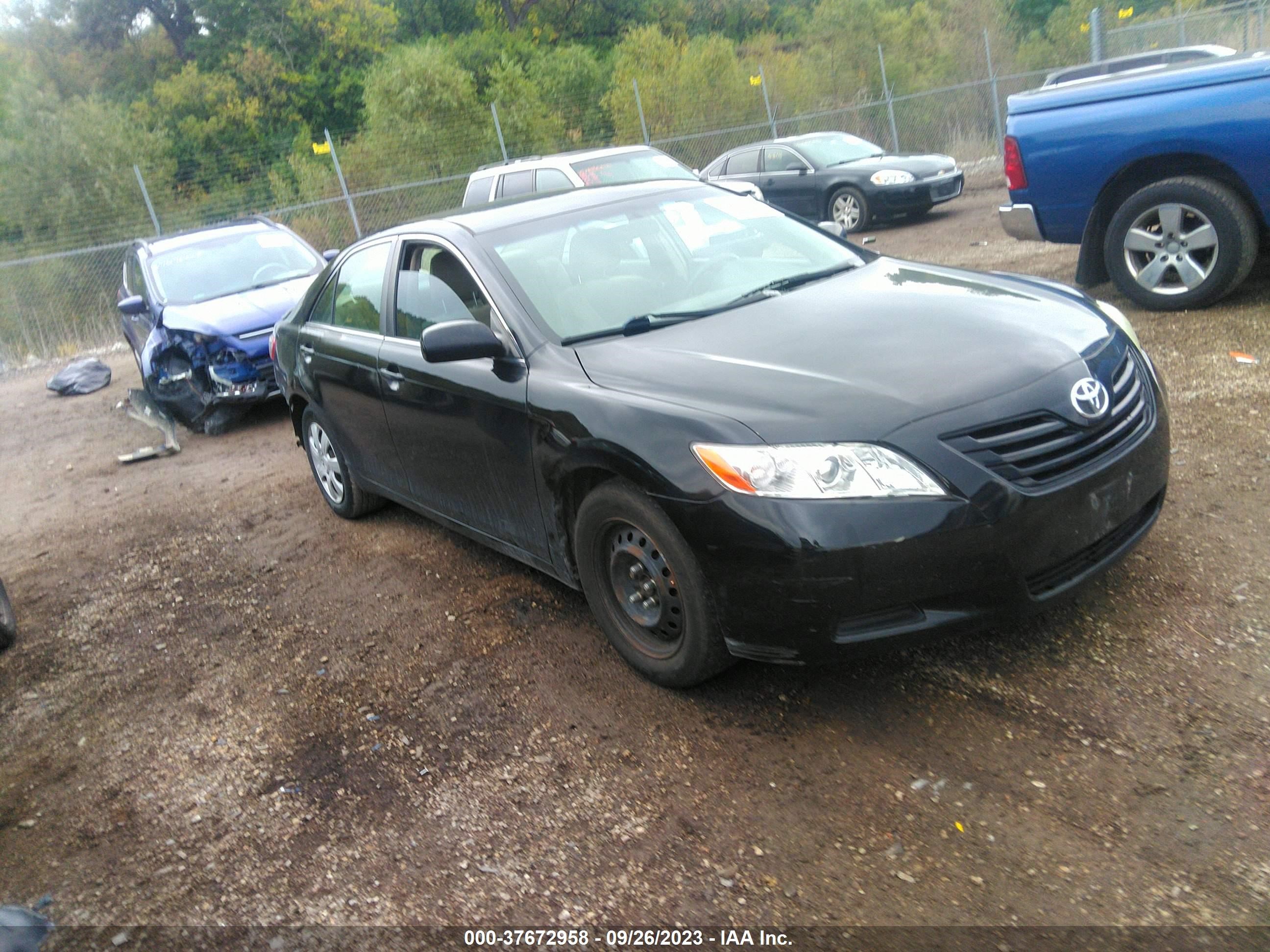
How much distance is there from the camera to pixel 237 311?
9570 mm

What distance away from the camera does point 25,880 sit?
3.27 meters

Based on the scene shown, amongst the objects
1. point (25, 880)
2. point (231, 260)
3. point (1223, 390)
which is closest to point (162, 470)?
point (231, 260)

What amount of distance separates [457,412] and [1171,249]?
5.12 metres

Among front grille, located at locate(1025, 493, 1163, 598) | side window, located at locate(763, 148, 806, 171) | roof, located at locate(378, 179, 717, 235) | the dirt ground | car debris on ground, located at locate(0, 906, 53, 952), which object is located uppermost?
roof, located at locate(378, 179, 717, 235)

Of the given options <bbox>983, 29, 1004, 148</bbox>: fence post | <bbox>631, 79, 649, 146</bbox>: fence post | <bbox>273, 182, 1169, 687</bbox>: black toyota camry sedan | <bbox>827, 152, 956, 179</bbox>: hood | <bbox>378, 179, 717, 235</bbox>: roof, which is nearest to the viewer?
<bbox>273, 182, 1169, 687</bbox>: black toyota camry sedan

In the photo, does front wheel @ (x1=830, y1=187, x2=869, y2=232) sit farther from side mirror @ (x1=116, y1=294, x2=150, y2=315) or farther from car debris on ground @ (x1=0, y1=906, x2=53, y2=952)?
car debris on ground @ (x1=0, y1=906, x2=53, y2=952)

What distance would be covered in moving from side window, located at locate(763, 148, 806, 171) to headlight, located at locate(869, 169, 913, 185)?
1134mm

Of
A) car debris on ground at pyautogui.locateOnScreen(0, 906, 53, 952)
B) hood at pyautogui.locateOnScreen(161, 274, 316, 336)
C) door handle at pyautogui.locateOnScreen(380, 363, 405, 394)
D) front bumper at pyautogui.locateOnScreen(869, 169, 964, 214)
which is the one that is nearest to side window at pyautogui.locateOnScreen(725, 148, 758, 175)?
front bumper at pyautogui.locateOnScreen(869, 169, 964, 214)

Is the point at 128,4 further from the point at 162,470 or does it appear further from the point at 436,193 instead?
the point at 162,470

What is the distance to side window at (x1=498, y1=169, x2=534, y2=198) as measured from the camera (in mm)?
12164

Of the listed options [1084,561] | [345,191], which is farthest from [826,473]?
[345,191]

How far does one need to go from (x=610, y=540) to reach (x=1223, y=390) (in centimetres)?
380

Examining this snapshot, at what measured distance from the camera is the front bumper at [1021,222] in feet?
24.3

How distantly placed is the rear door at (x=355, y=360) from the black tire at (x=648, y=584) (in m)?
1.68
